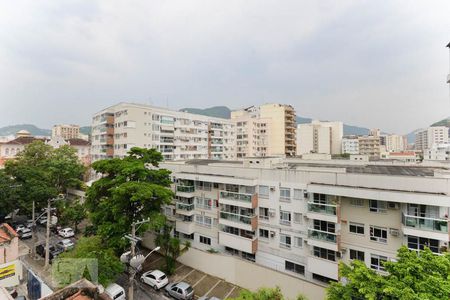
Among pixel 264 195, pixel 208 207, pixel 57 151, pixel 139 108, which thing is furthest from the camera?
pixel 139 108

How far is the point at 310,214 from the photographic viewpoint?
16750 mm

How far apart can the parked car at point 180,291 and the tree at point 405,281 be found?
11.5 m

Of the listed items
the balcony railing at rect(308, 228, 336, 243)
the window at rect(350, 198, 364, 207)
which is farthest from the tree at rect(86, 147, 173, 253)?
the window at rect(350, 198, 364, 207)

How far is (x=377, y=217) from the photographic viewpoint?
49.7ft

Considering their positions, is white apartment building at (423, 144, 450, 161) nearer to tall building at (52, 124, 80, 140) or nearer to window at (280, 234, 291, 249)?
window at (280, 234, 291, 249)

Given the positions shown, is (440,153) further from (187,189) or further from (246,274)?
(187,189)

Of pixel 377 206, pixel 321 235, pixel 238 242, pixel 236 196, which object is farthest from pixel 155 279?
pixel 377 206

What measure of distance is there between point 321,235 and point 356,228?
2290mm

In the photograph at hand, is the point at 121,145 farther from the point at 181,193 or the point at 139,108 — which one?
the point at 181,193

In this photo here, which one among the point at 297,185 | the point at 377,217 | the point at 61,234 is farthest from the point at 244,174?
the point at 61,234

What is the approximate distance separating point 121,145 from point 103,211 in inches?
1082

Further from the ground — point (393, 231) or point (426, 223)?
point (426, 223)

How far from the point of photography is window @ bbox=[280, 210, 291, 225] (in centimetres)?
1878

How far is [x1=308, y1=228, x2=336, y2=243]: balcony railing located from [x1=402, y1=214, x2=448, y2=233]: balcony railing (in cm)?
419
